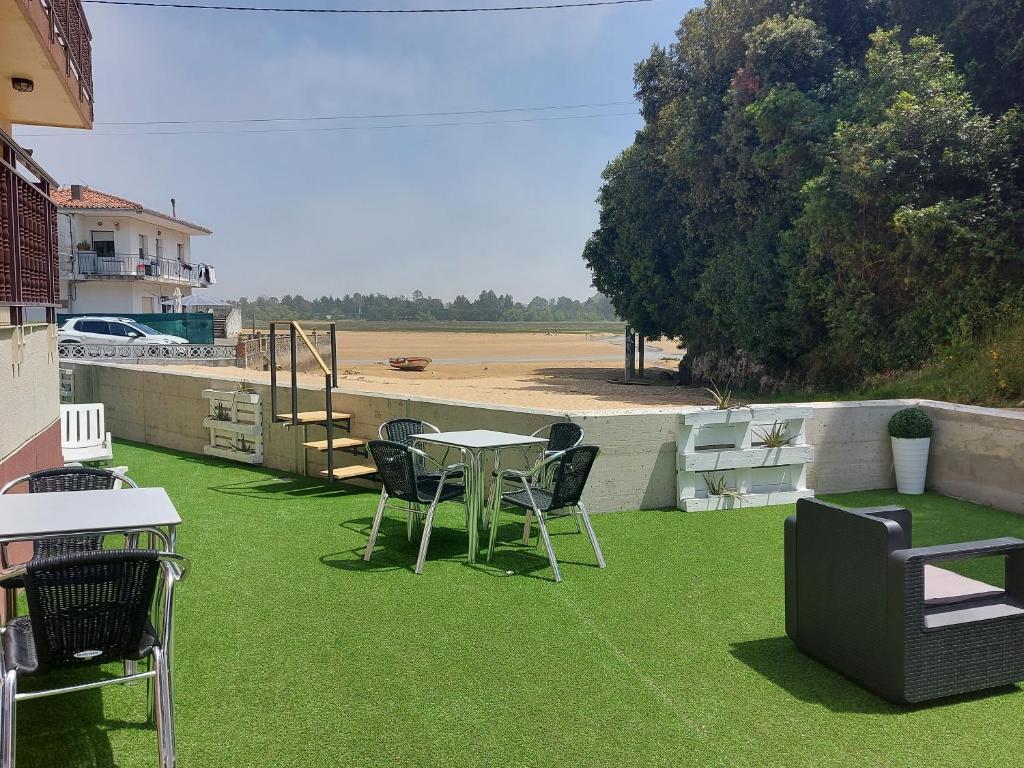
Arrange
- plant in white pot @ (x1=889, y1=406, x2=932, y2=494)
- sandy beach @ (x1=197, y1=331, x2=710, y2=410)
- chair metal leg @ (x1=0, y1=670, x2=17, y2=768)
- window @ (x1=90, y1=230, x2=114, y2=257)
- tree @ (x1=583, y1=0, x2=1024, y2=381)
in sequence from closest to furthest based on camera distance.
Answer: chair metal leg @ (x1=0, y1=670, x2=17, y2=768)
plant in white pot @ (x1=889, y1=406, x2=932, y2=494)
tree @ (x1=583, y1=0, x2=1024, y2=381)
sandy beach @ (x1=197, y1=331, x2=710, y2=410)
window @ (x1=90, y1=230, x2=114, y2=257)

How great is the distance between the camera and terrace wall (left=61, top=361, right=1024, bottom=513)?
283 inches

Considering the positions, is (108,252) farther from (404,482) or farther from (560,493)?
(560,493)

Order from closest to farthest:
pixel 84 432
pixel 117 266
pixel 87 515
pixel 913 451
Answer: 1. pixel 87 515
2. pixel 913 451
3. pixel 84 432
4. pixel 117 266

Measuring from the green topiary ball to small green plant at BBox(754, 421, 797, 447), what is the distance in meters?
1.23

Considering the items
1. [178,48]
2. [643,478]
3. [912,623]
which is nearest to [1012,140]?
[643,478]

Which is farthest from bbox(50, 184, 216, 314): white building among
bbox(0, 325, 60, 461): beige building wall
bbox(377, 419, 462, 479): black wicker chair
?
bbox(377, 419, 462, 479): black wicker chair

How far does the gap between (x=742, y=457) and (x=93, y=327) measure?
26.3m

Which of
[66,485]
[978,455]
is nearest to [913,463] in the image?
[978,455]

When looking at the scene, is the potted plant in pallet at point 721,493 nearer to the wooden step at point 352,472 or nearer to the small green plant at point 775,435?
the small green plant at point 775,435

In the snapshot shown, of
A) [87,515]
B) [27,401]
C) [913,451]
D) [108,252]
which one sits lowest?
[913,451]

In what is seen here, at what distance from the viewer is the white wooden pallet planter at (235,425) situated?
945cm

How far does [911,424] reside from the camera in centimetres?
807

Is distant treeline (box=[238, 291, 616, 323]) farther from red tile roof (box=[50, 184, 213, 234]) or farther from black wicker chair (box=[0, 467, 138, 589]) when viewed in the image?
black wicker chair (box=[0, 467, 138, 589])

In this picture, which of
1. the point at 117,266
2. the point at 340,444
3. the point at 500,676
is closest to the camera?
the point at 500,676
